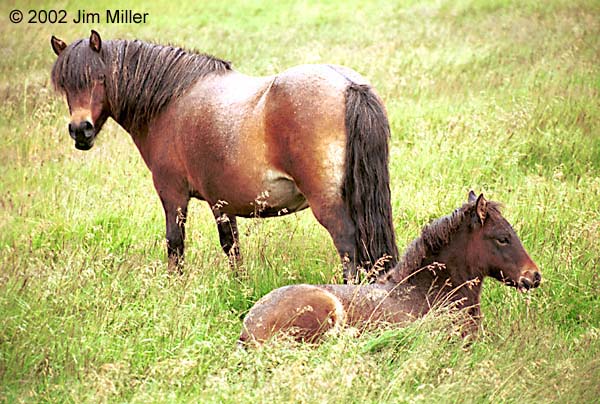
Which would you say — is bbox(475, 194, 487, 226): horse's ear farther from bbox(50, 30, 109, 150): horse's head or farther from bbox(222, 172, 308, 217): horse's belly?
bbox(50, 30, 109, 150): horse's head

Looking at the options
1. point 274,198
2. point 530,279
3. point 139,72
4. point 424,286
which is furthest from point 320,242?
point 530,279

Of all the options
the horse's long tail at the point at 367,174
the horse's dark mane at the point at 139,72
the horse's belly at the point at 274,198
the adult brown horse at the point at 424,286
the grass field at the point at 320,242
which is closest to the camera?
the grass field at the point at 320,242

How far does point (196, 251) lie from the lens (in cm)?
684

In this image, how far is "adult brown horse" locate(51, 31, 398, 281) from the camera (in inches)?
233

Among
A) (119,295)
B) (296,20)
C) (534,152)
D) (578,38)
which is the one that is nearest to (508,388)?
(119,295)

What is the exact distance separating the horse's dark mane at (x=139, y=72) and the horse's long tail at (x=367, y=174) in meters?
1.56

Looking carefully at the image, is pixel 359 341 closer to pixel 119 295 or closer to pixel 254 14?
pixel 119 295

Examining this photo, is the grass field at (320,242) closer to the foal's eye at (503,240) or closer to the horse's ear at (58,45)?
the foal's eye at (503,240)

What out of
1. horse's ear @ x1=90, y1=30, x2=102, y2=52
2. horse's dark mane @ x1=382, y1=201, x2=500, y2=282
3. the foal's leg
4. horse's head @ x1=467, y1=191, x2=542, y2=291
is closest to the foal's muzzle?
horse's ear @ x1=90, y1=30, x2=102, y2=52

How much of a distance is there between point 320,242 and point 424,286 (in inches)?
63.0

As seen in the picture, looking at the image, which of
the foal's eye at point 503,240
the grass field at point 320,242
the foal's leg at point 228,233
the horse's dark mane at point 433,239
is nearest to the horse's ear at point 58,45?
the grass field at point 320,242

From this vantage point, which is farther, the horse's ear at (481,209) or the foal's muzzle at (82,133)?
the foal's muzzle at (82,133)

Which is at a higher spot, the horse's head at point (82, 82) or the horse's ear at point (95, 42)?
the horse's ear at point (95, 42)

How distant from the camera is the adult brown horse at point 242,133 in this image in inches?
Result: 233
